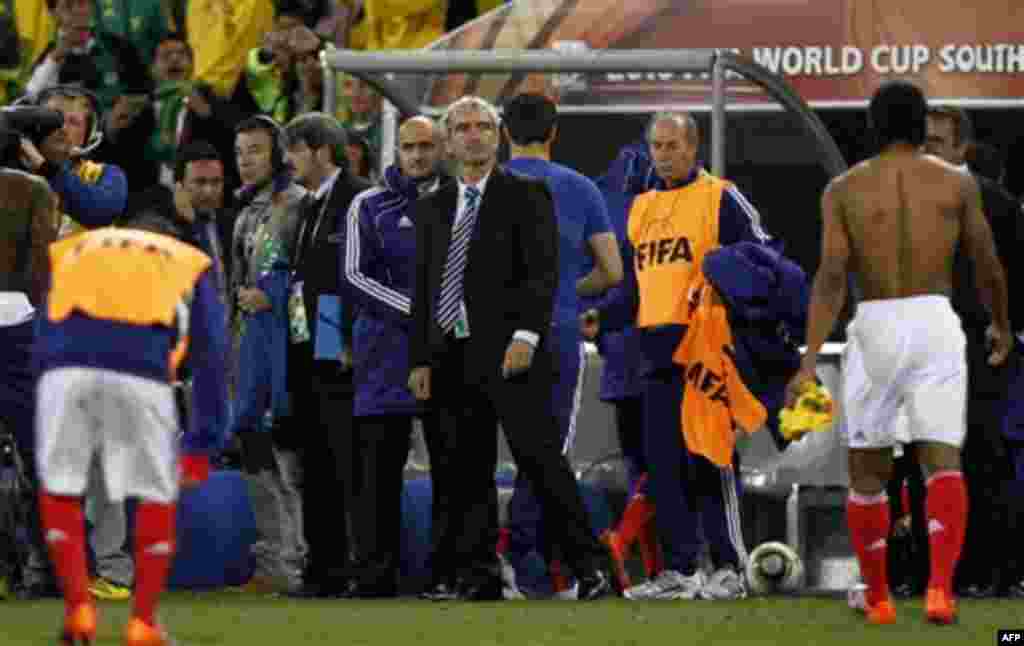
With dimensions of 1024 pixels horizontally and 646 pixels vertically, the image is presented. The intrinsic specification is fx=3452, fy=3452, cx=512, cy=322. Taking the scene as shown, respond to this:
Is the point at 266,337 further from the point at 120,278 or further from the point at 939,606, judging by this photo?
the point at 120,278

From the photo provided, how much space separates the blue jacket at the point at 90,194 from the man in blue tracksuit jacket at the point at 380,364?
1093mm

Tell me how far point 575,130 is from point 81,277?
8.27 metres

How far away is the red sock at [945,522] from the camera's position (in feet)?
44.0

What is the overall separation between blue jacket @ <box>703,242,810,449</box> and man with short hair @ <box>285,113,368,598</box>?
1806 millimetres

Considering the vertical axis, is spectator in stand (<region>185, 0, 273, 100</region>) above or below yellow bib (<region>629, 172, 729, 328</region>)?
above

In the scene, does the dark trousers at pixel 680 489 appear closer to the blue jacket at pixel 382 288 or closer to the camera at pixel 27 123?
the blue jacket at pixel 382 288

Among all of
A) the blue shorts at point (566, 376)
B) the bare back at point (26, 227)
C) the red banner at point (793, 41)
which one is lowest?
the blue shorts at point (566, 376)

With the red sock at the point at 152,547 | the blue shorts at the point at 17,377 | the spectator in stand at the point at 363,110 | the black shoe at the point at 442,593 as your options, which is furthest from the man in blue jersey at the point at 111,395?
the spectator in stand at the point at 363,110

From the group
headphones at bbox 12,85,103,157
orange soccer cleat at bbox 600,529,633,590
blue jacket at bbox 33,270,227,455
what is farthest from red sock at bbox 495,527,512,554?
blue jacket at bbox 33,270,227,455

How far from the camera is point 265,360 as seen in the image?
653 inches

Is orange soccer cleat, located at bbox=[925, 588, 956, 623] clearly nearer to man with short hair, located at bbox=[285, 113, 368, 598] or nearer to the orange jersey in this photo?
the orange jersey

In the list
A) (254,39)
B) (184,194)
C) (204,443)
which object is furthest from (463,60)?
(204,443)

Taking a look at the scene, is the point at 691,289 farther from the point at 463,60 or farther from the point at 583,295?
the point at 463,60

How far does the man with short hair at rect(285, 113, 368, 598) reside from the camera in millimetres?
16266
